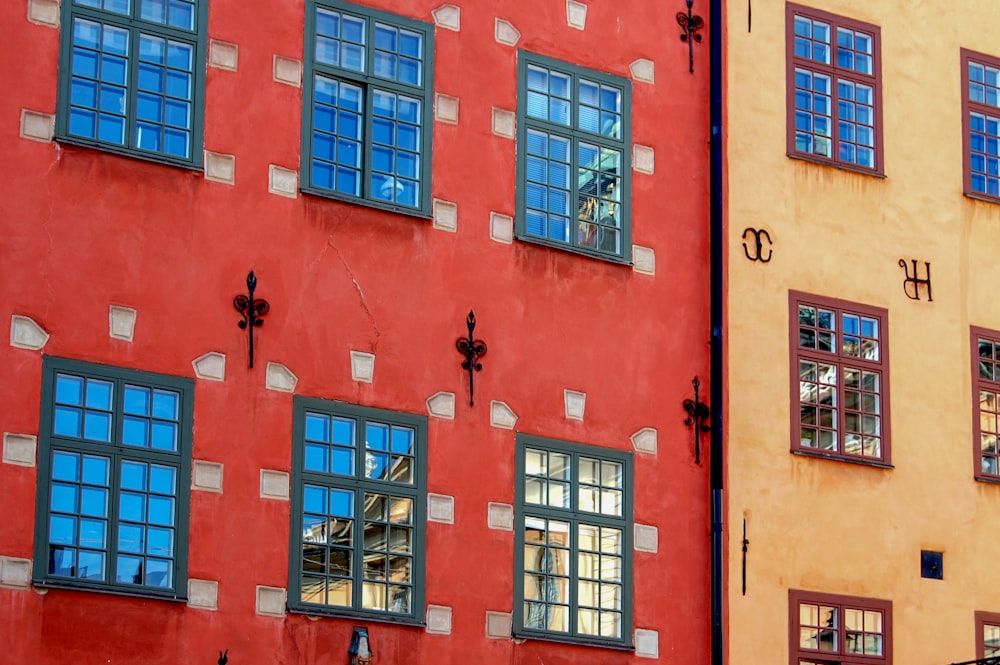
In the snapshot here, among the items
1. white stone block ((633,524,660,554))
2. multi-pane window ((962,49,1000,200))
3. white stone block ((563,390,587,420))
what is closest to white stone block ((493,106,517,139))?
white stone block ((563,390,587,420))

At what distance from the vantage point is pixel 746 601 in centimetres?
2005

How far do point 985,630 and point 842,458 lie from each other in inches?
88.7

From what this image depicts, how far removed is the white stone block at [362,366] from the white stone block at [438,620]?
2032 millimetres

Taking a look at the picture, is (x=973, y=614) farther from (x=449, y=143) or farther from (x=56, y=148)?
(x=56, y=148)

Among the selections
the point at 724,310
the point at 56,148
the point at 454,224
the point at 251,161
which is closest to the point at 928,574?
the point at 724,310

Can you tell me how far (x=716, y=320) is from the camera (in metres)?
20.7

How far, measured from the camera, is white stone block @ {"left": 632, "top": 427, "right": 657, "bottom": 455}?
19.9 metres

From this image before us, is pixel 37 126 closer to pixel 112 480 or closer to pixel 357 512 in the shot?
pixel 112 480

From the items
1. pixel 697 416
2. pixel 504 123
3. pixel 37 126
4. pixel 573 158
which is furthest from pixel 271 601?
pixel 573 158

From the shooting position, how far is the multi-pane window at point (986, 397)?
21750 mm

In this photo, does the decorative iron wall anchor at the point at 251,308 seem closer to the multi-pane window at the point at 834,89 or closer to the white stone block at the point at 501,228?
the white stone block at the point at 501,228

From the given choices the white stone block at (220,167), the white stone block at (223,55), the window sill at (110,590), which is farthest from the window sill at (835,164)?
the window sill at (110,590)

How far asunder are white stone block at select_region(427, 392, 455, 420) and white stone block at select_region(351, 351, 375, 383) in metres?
0.60

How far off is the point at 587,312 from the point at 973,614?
4.96 m
